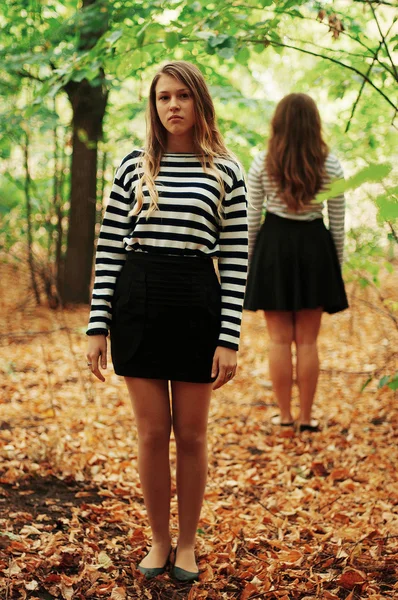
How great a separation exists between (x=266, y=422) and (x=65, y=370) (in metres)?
1.98

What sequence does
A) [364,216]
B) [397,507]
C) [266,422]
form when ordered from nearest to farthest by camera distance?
[397,507] → [266,422] → [364,216]

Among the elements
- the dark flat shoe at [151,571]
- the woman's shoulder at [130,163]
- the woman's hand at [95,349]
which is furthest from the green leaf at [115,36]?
the dark flat shoe at [151,571]

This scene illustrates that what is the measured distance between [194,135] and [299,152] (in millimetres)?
1591

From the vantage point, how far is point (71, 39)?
5.05 meters

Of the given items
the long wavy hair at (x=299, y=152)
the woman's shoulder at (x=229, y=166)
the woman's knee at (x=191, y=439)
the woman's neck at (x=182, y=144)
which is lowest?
the woman's knee at (x=191, y=439)

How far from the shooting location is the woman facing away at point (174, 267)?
2.15 meters

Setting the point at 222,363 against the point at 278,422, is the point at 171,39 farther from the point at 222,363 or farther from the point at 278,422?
the point at 278,422

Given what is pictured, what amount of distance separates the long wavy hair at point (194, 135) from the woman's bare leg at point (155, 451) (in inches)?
24.7

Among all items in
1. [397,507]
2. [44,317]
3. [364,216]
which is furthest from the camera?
[44,317]

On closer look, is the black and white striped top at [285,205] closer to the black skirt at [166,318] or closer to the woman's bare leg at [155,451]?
the black skirt at [166,318]

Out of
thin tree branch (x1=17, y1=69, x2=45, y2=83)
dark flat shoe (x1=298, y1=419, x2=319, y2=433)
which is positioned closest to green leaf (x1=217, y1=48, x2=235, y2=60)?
dark flat shoe (x1=298, y1=419, x2=319, y2=433)

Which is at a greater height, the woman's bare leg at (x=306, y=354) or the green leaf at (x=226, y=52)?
the green leaf at (x=226, y=52)

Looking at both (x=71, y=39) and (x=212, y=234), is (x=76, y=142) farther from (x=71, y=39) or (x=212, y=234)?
(x=212, y=234)

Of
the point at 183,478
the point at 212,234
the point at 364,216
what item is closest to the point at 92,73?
the point at 212,234
